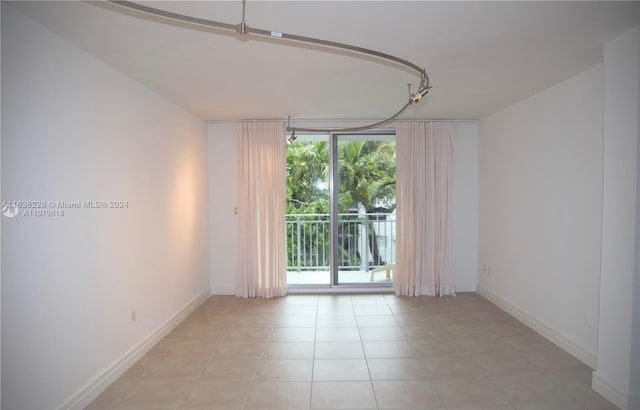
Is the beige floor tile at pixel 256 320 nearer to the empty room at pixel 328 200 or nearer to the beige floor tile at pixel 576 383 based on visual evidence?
the empty room at pixel 328 200

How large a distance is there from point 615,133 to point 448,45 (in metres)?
1.29

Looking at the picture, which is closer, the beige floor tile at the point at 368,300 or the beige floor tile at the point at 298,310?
the beige floor tile at the point at 298,310

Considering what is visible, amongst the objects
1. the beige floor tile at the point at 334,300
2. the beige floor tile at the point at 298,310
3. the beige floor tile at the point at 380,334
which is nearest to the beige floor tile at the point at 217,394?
the beige floor tile at the point at 380,334

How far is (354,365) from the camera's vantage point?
3014 millimetres

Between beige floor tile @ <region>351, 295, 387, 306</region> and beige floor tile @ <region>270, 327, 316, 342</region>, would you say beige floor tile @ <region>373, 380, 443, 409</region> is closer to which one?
beige floor tile @ <region>270, 327, 316, 342</region>

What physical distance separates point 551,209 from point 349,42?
8.61ft

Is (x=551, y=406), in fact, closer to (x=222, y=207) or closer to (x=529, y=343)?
(x=529, y=343)

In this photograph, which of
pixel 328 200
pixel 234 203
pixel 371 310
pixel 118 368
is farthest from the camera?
pixel 328 200

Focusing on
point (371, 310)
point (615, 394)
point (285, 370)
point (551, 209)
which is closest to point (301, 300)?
point (371, 310)

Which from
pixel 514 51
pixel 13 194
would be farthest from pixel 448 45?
pixel 13 194

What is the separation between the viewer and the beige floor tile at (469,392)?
2.48 m

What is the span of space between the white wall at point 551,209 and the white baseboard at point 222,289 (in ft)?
12.0

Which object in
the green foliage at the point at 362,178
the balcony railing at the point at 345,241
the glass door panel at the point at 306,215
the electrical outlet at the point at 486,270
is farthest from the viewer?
the glass door panel at the point at 306,215

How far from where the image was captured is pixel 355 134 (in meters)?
5.20
